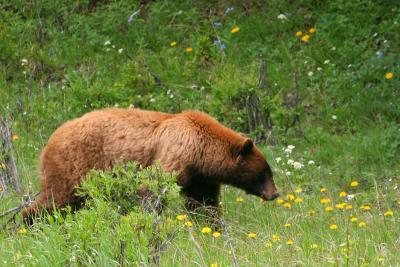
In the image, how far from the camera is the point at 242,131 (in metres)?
12.0

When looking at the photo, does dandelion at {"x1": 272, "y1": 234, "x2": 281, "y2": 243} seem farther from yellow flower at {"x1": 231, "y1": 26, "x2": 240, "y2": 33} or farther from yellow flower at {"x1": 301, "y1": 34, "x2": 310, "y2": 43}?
yellow flower at {"x1": 231, "y1": 26, "x2": 240, "y2": 33}

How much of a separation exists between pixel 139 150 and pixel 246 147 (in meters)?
0.97

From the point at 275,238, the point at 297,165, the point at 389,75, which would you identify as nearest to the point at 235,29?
the point at 389,75

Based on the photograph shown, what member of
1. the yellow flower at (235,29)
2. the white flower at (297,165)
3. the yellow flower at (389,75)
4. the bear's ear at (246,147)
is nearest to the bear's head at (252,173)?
the bear's ear at (246,147)

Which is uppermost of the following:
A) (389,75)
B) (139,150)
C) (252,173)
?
(139,150)

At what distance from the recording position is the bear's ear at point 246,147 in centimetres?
912

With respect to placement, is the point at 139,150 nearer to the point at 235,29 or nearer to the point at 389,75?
the point at 389,75

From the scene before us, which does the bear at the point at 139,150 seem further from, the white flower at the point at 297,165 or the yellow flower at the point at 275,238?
the yellow flower at the point at 275,238

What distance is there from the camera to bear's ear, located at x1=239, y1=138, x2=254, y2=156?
29.9 ft

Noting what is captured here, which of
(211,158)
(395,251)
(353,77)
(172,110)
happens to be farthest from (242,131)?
(395,251)

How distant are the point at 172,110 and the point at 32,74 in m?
2.30

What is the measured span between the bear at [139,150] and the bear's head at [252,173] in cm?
1

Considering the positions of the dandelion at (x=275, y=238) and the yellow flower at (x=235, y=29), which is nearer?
the dandelion at (x=275, y=238)

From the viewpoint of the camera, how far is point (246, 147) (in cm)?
917
